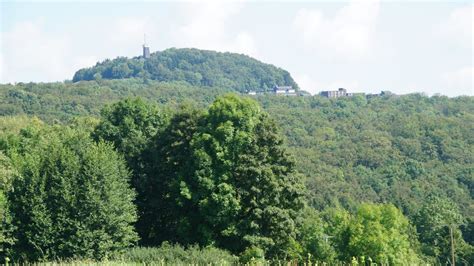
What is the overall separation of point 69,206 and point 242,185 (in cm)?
848

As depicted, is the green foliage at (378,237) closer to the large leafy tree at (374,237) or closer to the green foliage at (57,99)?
the large leafy tree at (374,237)

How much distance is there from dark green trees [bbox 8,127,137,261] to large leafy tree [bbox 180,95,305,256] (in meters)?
3.77

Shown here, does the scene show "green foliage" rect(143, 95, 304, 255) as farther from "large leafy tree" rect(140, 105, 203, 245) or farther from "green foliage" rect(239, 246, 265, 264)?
"green foliage" rect(239, 246, 265, 264)

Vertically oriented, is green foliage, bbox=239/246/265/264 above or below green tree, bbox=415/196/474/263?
above

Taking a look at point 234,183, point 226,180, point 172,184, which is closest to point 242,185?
point 234,183

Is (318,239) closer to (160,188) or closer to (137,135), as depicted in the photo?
→ (160,188)

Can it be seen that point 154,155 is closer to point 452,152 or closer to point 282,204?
point 282,204

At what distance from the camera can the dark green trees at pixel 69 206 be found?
31953mm

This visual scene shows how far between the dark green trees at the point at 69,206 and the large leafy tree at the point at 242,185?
377 cm

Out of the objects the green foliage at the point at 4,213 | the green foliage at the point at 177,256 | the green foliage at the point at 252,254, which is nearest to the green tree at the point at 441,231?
the green foliage at the point at 252,254

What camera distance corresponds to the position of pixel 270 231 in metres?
34.5

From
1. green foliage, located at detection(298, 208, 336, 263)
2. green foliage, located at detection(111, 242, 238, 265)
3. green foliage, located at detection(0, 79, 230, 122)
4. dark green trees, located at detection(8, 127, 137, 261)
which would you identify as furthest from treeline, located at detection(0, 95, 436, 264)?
green foliage, located at detection(0, 79, 230, 122)

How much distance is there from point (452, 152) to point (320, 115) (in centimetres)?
4246

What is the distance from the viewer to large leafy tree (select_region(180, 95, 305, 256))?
112 feet
